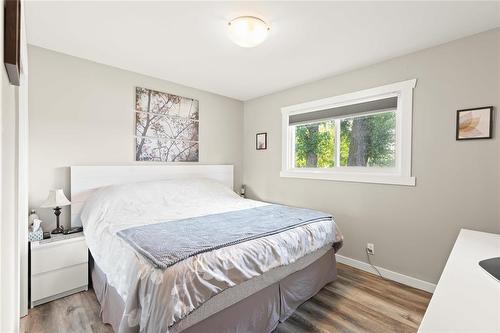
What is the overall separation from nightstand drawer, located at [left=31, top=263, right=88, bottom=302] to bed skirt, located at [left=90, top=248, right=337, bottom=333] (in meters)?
0.10

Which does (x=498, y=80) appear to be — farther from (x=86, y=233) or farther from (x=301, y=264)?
(x=86, y=233)

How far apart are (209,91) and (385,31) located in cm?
246

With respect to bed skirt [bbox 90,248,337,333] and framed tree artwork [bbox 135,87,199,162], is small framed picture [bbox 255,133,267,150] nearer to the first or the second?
framed tree artwork [bbox 135,87,199,162]

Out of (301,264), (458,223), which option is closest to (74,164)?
(301,264)

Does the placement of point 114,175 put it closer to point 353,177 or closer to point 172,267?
point 172,267

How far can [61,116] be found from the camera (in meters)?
2.52

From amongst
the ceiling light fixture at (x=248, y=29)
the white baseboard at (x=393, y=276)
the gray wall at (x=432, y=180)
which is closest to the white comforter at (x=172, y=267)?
the gray wall at (x=432, y=180)

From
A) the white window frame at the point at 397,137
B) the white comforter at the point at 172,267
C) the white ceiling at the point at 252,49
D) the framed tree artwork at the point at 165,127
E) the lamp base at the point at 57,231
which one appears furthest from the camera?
the framed tree artwork at the point at 165,127

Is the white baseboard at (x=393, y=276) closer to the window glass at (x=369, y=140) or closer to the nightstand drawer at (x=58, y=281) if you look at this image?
the window glass at (x=369, y=140)

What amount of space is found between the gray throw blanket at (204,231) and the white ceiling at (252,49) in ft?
5.36

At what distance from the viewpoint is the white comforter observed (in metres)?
1.25

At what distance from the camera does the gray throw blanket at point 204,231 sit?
145cm

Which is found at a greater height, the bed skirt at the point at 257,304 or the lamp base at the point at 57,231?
the lamp base at the point at 57,231

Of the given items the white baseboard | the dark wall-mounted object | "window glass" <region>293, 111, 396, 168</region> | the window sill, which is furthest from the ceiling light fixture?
the white baseboard
